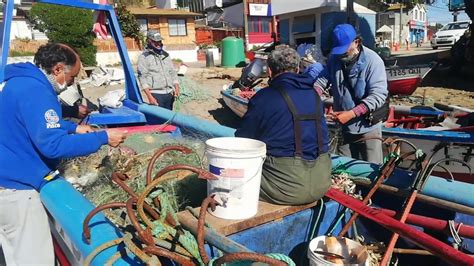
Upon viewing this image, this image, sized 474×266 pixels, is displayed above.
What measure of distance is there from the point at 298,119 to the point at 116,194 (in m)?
1.42

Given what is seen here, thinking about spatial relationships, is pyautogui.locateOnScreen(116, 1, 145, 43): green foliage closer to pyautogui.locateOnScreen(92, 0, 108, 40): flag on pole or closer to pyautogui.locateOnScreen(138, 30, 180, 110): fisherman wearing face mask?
pyautogui.locateOnScreen(138, 30, 180, 110): fisherman wearing face mask

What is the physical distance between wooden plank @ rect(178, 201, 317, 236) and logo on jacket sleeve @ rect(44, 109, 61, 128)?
3.02ft

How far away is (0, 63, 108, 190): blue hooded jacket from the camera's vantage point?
7.55 ft

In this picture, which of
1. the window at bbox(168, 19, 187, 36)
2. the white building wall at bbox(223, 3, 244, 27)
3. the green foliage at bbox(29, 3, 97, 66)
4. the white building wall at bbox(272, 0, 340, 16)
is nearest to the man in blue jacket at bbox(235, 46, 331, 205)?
the white building wall at bbox(272, 0, 340, 16)

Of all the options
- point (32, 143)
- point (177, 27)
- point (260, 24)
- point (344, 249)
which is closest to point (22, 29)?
point (177, 27)

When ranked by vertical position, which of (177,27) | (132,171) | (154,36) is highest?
(177,27)

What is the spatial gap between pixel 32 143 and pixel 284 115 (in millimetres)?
1544

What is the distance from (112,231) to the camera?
201cm

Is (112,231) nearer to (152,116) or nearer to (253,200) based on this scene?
(253,200)

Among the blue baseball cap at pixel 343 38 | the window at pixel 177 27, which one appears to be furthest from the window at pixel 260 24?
the blue baseball cap at pixel 343 38

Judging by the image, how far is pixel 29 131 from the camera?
2326mm

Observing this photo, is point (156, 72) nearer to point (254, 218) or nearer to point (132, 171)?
point (132, 171)

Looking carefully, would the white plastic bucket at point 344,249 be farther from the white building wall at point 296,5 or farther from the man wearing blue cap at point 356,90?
the white building wall at point 296,5

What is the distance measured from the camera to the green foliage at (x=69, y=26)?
21.5 m
